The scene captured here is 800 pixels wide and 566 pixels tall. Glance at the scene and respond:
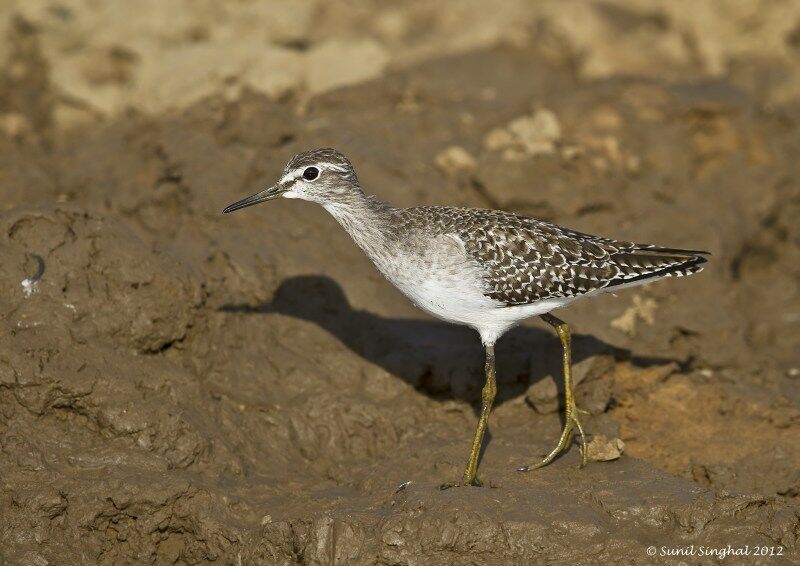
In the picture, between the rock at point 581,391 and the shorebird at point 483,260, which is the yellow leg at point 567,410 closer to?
the shorebird at point 483,260

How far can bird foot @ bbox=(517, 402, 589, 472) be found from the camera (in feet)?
30.5

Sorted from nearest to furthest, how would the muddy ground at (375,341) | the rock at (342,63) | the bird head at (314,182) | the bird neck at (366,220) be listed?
the muddy ground at (375,341), the bird neck at (366,220), the bird head at (314,182), the rock at (342,63)

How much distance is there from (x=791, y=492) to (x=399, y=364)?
3951 mm

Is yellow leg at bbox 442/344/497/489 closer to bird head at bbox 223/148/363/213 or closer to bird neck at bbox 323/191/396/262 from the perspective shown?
bird neck at bbox 323/191/396/262

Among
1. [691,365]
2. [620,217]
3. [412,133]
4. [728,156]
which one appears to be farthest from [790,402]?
[412,133]

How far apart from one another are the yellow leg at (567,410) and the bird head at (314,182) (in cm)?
233

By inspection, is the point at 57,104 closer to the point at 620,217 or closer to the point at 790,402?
the point at 620,217

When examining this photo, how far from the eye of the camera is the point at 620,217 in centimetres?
1288

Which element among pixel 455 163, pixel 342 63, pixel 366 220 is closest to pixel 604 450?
pixel 366 220

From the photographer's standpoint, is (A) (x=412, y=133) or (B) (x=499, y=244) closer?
(B) (x=499, y=244)

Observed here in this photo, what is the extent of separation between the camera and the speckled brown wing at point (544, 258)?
9.33m

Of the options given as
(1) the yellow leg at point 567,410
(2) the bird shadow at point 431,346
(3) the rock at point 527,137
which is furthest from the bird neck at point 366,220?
(3) the rock at point 527,137

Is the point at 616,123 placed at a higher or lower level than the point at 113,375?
higher

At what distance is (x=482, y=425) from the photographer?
30.3 ft
